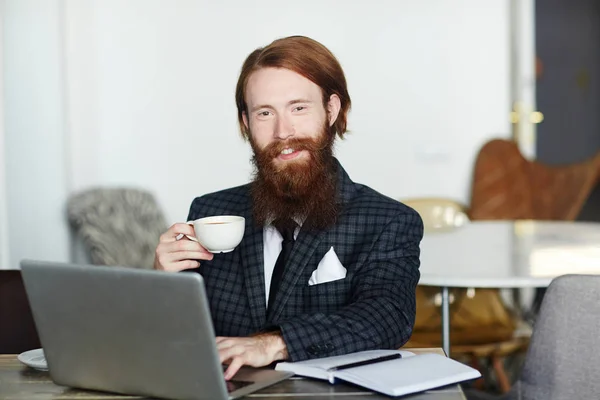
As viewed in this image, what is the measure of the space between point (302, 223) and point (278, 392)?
30.2 inches

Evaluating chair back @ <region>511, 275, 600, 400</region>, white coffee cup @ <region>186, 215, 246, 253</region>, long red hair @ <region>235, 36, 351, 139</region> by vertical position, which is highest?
long red hair @ <region>235, 36, 351, 139</region>

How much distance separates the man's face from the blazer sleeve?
0.28 metres

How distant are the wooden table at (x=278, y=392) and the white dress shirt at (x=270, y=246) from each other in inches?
25.9

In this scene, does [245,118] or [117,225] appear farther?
[117,225]

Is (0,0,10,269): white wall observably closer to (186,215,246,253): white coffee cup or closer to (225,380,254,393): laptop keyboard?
(186,215,246,253): white coffee cup

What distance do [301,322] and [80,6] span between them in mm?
3588

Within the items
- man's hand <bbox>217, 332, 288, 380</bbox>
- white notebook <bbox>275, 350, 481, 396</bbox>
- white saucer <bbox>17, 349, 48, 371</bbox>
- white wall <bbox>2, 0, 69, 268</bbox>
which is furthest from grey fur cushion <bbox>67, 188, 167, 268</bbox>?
white notebook <bbox>275, 350, 481, 396</bbox>

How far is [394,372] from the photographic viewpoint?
1.56 m

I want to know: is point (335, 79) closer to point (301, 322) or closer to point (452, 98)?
point (301, 322)

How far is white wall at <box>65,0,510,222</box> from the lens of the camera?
518 centimetres

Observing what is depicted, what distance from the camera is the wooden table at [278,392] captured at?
1486mm

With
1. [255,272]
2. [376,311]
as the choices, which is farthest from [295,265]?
[376,311]

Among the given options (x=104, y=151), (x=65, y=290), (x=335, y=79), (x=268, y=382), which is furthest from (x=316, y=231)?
(x=104, y=151)

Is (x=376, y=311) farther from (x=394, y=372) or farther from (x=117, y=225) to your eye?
(x=117, y=225)
